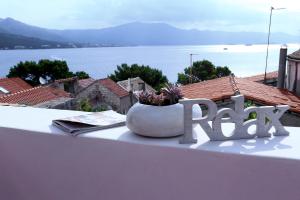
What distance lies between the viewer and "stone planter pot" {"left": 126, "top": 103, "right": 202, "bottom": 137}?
3.65ft

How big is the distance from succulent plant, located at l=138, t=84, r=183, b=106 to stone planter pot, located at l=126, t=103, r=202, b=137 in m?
A: 0.03

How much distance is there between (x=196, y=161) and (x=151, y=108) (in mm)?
228

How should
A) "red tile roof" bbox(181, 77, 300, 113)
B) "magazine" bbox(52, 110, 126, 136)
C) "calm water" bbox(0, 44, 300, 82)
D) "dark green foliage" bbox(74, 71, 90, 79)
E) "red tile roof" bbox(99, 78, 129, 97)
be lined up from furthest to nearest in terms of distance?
"dark green foliage" bbox(74, 71, 90, 79)
"red tile roof" bbox(99, 78, 129, 97)
"calm water" bbox(0, 44, 300, 82)
"red tile roof" bbox(181, 77, 300, 113)
"magazine" bbox(52, 110, 126, 136)

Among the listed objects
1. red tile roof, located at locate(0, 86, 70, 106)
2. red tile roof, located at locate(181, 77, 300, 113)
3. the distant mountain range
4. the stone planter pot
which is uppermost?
the distant mountain range

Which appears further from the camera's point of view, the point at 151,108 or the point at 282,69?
the point at 282,69

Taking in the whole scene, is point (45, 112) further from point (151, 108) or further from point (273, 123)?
point (273, 123)

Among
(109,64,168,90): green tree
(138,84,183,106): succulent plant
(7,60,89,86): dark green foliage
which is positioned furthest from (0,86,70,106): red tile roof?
(109,64,168,90): green tree

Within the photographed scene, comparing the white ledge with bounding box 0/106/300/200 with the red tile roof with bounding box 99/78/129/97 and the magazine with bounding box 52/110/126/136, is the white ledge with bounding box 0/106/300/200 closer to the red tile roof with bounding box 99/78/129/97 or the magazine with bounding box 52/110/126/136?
the magazine with bounding box 52/110/126/136

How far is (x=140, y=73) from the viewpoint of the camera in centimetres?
2184

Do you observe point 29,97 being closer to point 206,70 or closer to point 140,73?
point 140,73

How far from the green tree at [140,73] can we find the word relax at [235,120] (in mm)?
20704

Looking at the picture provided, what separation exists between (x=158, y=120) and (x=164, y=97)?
96 millimetres

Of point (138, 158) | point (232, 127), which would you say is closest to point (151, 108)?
point (138, 158)

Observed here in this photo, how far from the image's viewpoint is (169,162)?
1.11 meters
